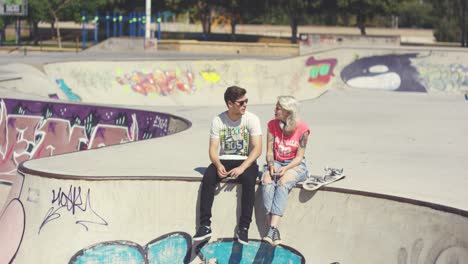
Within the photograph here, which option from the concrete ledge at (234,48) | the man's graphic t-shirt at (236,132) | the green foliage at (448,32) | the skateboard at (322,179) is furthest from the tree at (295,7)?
the man's graphic t-shirt at (236,132)

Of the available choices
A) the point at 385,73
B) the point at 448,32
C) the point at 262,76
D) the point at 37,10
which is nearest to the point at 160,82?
the point at 262,76

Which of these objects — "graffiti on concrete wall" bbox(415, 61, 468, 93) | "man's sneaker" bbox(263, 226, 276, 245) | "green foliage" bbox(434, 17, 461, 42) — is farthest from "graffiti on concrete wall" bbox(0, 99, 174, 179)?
"green foliage" bbox(434, 17, 461, 42)

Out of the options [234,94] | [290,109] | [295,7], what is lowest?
[290,109]

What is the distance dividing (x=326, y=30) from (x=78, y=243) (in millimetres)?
77684

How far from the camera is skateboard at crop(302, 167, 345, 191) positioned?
8195 mm

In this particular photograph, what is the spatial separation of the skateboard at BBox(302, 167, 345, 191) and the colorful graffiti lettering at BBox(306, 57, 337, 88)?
16.2m

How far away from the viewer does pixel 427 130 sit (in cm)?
1468

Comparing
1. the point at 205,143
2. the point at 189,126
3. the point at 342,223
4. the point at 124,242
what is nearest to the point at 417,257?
the point at 342,223

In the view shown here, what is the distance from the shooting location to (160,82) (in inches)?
966

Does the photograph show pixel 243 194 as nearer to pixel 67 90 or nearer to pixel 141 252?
pixel 141 252

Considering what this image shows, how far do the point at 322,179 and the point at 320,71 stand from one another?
17.0 m

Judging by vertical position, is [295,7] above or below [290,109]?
above

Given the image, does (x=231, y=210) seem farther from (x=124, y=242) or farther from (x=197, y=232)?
(x=124, y=242)

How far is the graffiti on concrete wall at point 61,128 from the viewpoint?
15805mm
